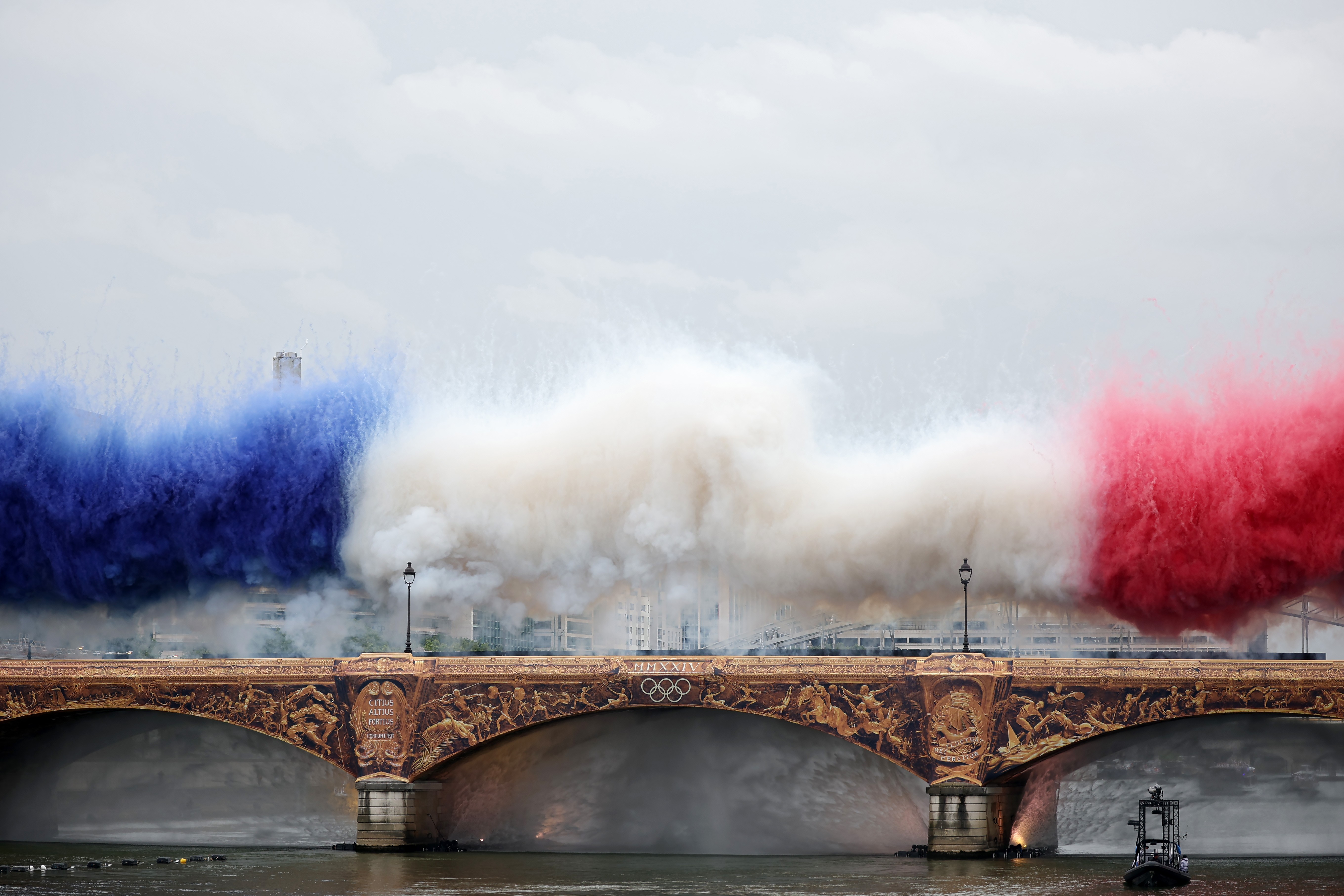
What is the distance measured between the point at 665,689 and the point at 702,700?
41.4 inches

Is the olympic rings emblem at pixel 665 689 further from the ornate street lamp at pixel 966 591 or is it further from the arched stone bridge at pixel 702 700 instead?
the ornate street lamp at pixel 966 591

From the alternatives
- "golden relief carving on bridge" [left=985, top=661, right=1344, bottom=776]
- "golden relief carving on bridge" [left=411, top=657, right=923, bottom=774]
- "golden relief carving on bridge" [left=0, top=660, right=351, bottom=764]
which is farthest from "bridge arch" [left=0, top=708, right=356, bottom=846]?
"golden relief carving on bridge" [left=985, top=661, right=1344, bottom=776]

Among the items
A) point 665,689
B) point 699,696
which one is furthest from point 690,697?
point 665,689

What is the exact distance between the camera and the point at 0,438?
5734cm

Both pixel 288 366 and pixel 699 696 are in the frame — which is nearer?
pixel 699 696

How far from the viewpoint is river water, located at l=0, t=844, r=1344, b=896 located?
126ft

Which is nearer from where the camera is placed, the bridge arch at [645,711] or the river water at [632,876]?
the river water at [632,876]

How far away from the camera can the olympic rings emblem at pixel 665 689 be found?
159ft

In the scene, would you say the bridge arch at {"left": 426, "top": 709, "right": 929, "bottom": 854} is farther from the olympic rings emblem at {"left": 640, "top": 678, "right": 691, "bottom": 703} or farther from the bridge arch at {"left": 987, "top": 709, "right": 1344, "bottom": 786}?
the bridge arch at {"left": 987, "top": 709, "right": 1344, "bottom": 786}

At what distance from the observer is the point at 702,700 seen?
1906 inches

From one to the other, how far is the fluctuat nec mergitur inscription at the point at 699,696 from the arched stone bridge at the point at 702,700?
0.04 meters

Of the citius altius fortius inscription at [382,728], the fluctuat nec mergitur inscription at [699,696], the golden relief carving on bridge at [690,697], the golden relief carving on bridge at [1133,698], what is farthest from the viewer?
the citius altius fortius inscription at [382,728]

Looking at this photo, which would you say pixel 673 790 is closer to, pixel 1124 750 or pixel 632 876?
pixel 632 876

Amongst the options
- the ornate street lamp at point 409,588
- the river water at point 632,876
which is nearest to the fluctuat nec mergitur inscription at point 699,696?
the ornate street lamp at point 409,588
